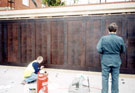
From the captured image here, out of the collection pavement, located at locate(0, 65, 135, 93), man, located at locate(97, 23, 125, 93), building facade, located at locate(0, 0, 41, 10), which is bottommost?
pavement, located at locate(0, 65, 135, 93)

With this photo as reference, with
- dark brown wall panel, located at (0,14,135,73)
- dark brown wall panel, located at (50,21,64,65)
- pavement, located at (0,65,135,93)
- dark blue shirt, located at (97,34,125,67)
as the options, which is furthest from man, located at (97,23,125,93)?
dark brown wall panel, located at (50,21,64,65)

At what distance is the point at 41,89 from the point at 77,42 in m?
3.08

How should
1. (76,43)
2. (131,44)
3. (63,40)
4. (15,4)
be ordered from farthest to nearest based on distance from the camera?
(15,4) < (63,40) < (76,43) < (131,44)

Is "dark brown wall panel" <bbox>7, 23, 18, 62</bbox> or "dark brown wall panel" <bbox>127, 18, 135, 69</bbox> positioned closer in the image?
"dark brown wall panel" <bbox>127, 18, 135, 69</bbox>

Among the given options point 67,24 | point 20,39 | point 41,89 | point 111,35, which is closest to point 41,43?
point 20,39

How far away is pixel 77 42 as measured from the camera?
5.84 meters

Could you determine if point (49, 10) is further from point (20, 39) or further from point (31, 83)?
point (31, 83)

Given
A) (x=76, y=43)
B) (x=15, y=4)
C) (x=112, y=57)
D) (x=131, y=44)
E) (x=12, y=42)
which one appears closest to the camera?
(x=112, y=57)

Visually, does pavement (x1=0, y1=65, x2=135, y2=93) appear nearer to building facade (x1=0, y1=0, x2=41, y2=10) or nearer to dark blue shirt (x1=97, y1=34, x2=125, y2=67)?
dark blue shirt (x1=97, y1=34, x2=125, y2=67)

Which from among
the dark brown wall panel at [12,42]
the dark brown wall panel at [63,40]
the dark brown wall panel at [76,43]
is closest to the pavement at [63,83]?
the dark brown wall panel at [63,40]

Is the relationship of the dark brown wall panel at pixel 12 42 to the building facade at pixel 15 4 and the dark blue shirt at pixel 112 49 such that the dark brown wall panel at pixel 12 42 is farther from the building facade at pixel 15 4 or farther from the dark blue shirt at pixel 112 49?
the dark blue shirt at pixel 112 49

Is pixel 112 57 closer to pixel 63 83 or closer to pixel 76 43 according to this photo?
pixel 63 83

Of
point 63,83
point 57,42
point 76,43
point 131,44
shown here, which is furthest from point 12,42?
point 131,44

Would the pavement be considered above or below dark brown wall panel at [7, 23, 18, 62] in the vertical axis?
below
